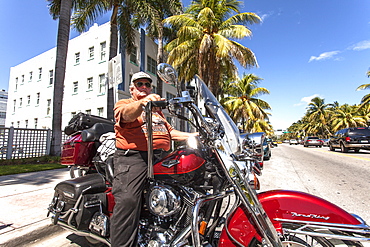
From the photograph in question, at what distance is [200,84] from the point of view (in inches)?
70.6

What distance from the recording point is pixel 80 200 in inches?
Answer: 81.4

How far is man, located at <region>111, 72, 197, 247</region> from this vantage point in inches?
67.8

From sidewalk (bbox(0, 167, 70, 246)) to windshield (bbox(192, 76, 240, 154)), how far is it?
277cm

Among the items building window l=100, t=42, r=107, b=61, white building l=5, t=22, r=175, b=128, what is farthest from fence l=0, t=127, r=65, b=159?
building window l=100, t=42, r=107, b=61

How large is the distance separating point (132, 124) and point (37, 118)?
26.4 metres

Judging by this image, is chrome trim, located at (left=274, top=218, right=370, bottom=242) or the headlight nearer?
chrome trim, located at (left=274, top=218, right=370, bottom=242)

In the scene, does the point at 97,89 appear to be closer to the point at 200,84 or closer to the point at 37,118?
the point at 37,118

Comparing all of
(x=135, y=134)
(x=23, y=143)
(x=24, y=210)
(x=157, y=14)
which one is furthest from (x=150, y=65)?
(x=135, y=134)

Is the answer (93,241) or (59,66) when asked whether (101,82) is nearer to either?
(59,66)

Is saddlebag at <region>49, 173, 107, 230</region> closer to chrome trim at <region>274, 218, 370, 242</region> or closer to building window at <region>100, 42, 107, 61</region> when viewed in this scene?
chrome trim at <region>274, 218, 370, 242</region>

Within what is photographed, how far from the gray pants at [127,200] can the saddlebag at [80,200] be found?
38cm

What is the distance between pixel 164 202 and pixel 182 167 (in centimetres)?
32

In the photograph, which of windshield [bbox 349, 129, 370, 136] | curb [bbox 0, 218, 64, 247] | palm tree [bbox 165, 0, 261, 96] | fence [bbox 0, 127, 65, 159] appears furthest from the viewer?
windshield [bbox 349, 129, 370, 136]

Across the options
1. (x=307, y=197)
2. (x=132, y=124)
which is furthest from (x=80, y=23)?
(x=307, y=197)
